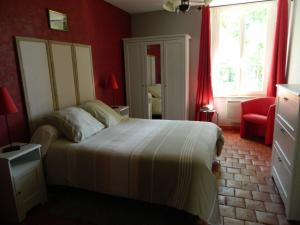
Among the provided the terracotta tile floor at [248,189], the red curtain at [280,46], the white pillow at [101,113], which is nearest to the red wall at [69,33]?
the white pillow at [101,113]

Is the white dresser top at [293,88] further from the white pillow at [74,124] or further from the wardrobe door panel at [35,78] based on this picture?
the wardrobe door panel at [35,78]

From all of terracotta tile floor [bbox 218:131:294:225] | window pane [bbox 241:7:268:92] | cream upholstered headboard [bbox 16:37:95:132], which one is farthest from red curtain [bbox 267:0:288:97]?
cream upholstered headboard [bbox 16:37:95:132]

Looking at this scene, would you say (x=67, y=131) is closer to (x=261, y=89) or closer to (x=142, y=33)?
(x=142, y=33)

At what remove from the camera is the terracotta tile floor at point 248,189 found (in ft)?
6.35

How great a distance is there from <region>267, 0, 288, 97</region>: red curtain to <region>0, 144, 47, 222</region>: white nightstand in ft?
13.0

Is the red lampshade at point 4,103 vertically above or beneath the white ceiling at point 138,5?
beneath

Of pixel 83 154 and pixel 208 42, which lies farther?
pixel 208 42

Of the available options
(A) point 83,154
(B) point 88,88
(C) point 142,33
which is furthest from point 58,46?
(C) point 142,33

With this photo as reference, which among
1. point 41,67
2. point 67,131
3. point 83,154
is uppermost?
point 41,67

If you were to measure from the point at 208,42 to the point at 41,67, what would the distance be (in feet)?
10.3

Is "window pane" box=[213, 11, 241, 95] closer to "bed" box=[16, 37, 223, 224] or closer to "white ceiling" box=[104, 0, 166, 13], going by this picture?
"white ceiling" box=[104, 0, 166, 13]

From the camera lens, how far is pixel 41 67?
253 cm

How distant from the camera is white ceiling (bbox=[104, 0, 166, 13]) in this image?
391 centimetres

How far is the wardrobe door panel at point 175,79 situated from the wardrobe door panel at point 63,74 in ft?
6.17
